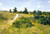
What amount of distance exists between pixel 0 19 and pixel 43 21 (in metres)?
6.90

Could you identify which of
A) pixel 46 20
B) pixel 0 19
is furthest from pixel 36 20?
pixel 0 19

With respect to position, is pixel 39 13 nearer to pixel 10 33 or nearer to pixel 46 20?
pixel 46 20

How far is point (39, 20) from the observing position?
14773mm

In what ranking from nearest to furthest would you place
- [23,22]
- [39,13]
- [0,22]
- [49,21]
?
[0,22] → [23,22] → [49,21] → [39,13]

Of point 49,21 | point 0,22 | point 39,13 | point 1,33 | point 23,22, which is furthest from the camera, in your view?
point 39,13

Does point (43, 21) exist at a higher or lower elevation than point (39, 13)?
lower

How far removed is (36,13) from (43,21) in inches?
123

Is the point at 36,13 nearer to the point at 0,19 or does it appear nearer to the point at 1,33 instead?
the point at 0,19

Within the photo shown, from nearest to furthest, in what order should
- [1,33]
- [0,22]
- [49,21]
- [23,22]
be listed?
[1,33] → [0,22] → [23,22] → [49,21]

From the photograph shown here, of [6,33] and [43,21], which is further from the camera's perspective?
[43,21]

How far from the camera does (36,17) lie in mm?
15672

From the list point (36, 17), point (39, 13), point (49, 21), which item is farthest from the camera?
point (39, 13)

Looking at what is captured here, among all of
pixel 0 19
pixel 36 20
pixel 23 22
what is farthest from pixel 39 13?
pixel 0 19

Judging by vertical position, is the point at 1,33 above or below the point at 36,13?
below
